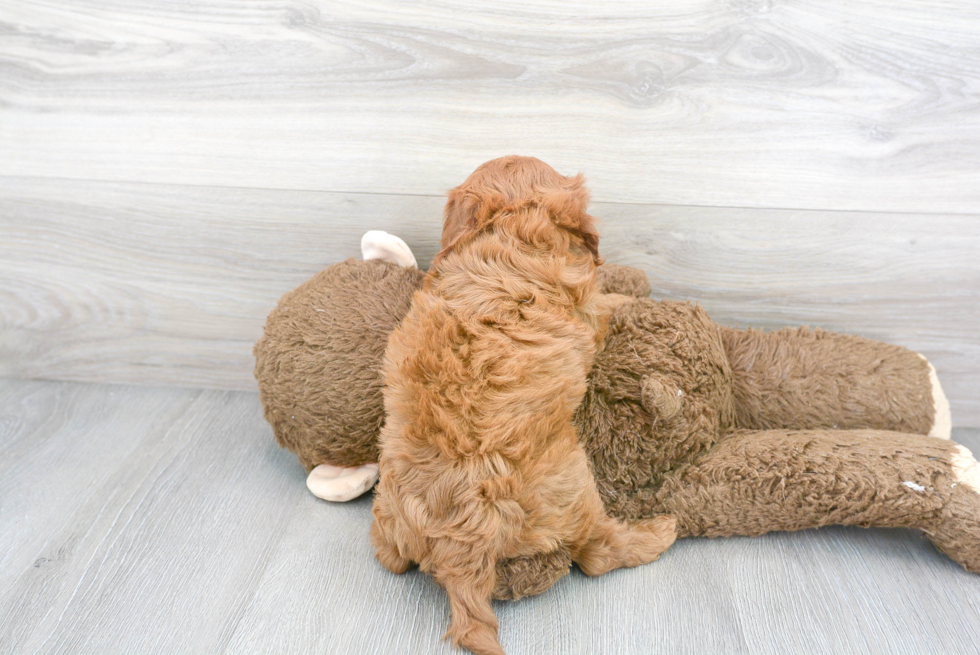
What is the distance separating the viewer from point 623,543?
0.90 m

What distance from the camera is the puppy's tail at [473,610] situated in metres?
0.77

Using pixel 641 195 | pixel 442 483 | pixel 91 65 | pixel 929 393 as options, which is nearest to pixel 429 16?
pixel 641 195

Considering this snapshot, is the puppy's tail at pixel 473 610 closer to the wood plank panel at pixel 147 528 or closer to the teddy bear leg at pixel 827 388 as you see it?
the wood plank panel at pixel 147 528

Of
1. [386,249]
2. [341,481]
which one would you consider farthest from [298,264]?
[341,481]

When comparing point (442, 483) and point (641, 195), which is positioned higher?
point (641, 195)

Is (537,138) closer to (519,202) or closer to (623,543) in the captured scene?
(519,202)

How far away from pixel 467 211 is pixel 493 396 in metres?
0.25

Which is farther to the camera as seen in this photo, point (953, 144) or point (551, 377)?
point (953, 144)

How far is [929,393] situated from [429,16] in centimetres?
102

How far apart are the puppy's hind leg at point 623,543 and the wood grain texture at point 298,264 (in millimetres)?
444

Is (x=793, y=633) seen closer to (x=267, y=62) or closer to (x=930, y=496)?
(x=930, y=496)

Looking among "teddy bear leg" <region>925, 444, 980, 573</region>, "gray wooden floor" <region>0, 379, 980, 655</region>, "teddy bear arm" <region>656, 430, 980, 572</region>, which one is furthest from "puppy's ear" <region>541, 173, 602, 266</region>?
"teddy bear leg" <region>925, 444, 980, 573</region>

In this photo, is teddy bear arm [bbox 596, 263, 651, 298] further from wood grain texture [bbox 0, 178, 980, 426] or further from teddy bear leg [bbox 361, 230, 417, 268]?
teddy bear leg [bbox 361, 230, 417, 268]

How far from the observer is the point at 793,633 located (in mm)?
834
